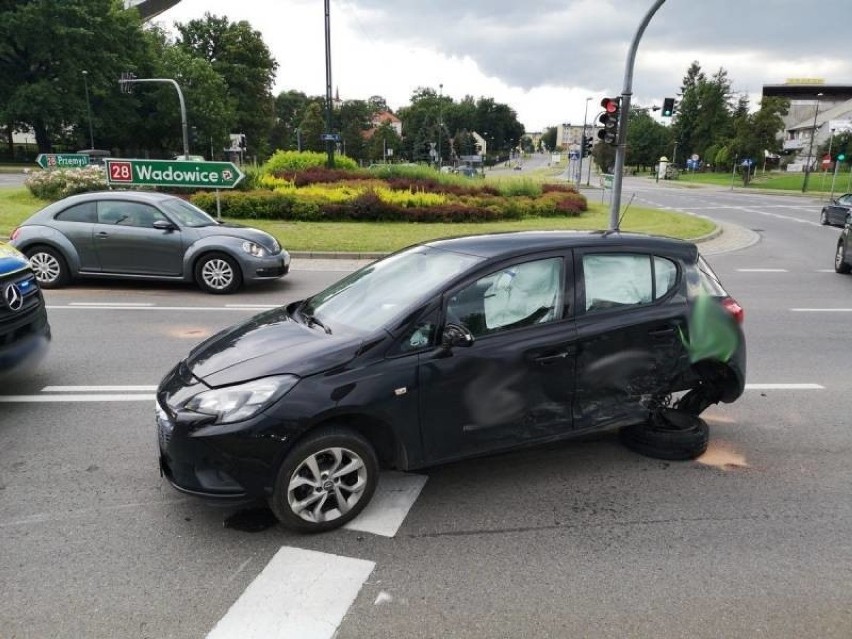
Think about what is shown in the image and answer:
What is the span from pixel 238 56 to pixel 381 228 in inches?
2543

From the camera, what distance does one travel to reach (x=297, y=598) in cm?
301

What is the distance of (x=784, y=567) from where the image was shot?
3299 mm

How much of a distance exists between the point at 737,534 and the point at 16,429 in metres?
4.94

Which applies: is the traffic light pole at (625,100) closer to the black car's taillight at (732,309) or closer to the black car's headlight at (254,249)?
the black car's headlight at (254,249)

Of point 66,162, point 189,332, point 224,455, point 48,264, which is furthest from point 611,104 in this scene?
point 66,162

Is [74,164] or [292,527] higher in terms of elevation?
[74,164]

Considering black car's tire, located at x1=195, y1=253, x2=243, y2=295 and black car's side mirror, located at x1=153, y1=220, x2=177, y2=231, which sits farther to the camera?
black car's tire, located at x1=195, y1=253, x2=243, y2=295

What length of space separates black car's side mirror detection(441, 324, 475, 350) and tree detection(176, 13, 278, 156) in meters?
75.0

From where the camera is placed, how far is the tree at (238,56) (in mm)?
73375

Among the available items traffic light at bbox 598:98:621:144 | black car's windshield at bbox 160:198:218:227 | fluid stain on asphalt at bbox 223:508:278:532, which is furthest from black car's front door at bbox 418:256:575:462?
traffic light at bbox 598:98:621:144

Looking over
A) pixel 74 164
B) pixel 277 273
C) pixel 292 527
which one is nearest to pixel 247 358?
pixel 292 527

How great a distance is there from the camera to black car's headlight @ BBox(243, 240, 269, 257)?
10.3 metres

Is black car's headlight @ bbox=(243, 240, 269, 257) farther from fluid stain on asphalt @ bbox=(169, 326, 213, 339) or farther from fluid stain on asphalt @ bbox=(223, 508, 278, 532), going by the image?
fluid stain on asphalt @ bbox=(223, 508, 278, 532)

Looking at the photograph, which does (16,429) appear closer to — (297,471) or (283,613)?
(297,471)
